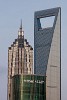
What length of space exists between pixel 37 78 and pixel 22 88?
708 centimetres

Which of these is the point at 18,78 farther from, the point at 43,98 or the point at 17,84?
the point at 43,98

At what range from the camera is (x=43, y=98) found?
144 m

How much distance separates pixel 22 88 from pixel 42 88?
9.19 meters

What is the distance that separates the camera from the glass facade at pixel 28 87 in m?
140

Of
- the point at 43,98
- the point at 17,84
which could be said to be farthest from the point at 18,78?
the point at 43,98

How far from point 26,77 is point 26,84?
2.37 metres

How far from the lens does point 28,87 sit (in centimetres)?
14162

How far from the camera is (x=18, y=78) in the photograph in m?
143

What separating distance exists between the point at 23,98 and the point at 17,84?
5.87m

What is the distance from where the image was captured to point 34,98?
5527 inches

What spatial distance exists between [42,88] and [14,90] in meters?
9.80

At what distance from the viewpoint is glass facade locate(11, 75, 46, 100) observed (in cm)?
13988

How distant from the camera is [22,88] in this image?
140000 millimetres

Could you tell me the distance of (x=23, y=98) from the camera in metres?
139
